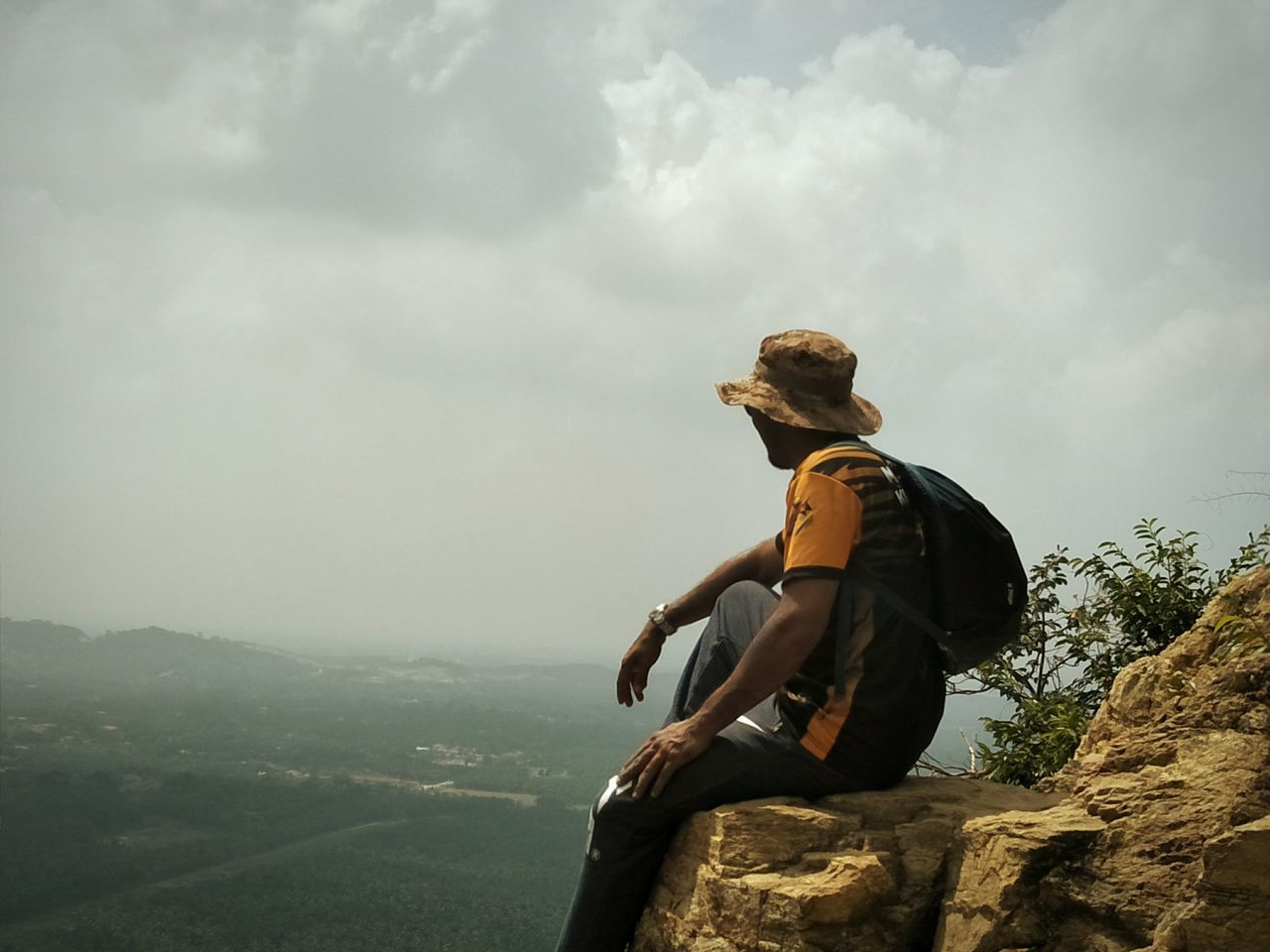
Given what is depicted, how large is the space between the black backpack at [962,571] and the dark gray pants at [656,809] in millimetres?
684

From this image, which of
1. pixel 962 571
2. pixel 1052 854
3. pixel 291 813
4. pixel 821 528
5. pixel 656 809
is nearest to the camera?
pixel 1052 854

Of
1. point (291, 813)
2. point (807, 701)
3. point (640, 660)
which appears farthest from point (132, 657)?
point (807, 701)

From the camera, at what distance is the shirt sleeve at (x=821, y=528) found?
136 inches

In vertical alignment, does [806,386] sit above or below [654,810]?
above

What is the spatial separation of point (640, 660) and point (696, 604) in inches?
15.5

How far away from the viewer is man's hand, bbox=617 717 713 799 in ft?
11.5

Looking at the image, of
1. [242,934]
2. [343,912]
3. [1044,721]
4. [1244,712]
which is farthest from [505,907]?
[1244,712]

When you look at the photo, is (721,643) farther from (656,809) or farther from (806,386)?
(806,386)

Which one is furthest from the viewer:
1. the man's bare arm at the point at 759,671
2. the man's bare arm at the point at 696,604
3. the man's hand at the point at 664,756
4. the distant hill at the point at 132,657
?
the distant hill at the point at 132,657

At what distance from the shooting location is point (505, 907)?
1784 inches

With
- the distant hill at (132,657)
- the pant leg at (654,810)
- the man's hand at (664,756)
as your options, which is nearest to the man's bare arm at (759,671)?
the man's hand at (664,756)

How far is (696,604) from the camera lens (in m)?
4.55

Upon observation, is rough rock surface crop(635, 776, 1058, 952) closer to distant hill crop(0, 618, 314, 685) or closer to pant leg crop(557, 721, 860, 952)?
pant leg crop(557, 721, 860, 952)

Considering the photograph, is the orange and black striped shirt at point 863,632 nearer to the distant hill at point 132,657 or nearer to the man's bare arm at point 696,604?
the man's bare arm at point 696,604
